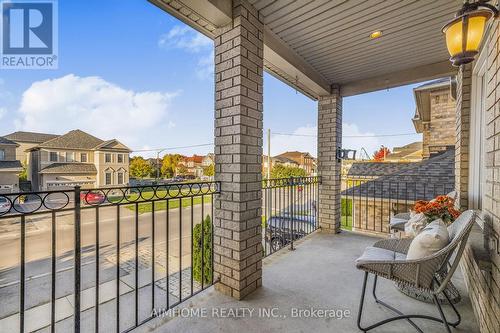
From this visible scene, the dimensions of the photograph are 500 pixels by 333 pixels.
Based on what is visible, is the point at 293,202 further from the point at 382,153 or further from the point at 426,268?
the point at 382,153

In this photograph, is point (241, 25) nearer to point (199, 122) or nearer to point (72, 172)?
point (72, 172)

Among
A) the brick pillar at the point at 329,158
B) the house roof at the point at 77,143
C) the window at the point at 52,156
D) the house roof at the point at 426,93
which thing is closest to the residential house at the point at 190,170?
the house roof at the point at 77,143

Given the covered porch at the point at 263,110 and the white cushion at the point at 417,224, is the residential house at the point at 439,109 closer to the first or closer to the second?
the covered porch at the point at 263,110

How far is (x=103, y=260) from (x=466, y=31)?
346 inches

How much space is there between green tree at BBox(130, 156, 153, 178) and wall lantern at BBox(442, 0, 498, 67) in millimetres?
11617

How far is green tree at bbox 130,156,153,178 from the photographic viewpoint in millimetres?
11047

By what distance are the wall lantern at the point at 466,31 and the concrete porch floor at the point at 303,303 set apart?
197cm

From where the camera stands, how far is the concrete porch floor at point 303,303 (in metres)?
1.64

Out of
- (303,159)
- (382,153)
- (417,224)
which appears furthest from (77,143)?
(303,159)

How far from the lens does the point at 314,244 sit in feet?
11.2

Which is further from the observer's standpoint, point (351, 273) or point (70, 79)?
point (70, 79)

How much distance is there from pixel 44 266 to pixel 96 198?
7096mm

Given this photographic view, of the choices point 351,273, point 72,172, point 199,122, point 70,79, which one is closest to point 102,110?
point 70,79

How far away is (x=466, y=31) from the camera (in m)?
1.41
